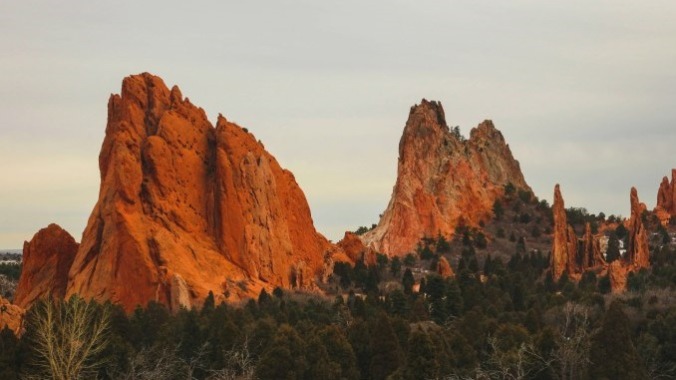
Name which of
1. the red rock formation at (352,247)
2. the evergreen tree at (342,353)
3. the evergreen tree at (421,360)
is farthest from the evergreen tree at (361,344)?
the red rock formation at (352,247)

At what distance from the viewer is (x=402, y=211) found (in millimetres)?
177125

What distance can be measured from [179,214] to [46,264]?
14.1 m

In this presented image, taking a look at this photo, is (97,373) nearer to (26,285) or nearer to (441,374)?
(441,374)

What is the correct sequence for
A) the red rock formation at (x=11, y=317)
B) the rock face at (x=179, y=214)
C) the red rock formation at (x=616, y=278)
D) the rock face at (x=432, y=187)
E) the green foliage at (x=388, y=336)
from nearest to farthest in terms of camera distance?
1. the green foliage at (x=388, y=336)
2. the red rock formation at (x=11, y=317)
3. the rock face at (x=179, y=214)
4. the red rock formation at (x=616, y=278)
5. the rock face at (x=432, y=187)

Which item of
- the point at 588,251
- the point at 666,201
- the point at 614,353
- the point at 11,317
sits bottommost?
the point at 614,353

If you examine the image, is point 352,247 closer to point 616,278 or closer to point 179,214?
point 616,278

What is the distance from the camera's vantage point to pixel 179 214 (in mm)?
117125

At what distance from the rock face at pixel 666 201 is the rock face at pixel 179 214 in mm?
73682

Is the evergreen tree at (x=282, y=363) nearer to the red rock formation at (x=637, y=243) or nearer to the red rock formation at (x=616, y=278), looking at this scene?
the red rock formation at (x=616, y=278)

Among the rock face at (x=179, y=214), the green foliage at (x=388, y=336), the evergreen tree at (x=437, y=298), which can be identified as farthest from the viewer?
the rock face at (x=179, y=214)

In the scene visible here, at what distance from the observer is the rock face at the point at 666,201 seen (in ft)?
605

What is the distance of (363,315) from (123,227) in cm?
2355

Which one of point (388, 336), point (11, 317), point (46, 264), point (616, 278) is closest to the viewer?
point (388, 336)

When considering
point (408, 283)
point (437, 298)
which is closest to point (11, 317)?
point (437, 298)
